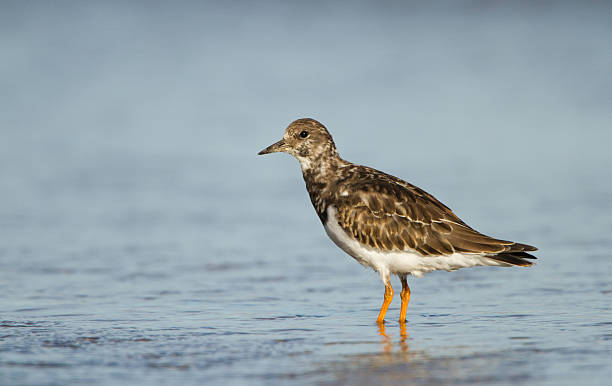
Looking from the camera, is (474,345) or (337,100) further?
(337,100)

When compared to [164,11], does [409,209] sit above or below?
below

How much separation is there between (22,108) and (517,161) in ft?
32.3

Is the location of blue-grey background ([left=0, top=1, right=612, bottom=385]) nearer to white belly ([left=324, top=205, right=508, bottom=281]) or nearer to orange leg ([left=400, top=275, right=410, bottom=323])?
orange leg ([left=400, top=275, right=410, bottom=323])

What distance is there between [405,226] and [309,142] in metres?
1.32

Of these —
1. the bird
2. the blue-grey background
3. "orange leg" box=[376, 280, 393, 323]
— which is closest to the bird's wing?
the bird

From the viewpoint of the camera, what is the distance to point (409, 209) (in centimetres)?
743

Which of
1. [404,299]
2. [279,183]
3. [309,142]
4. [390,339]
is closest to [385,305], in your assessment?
[404,299]

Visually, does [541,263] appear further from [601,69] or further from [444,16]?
[444,16]

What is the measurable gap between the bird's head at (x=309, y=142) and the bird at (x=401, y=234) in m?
0.45

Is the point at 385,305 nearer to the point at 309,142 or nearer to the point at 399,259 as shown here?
the point at 399,259

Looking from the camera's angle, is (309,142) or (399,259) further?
(309,142)

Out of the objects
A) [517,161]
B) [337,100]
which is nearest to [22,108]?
[337,100]

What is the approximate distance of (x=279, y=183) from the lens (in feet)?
45.1

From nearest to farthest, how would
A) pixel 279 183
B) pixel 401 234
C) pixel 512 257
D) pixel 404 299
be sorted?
pixel 512 257 < pixel 401 234 < pixel 404 299 < pixel 279 183
